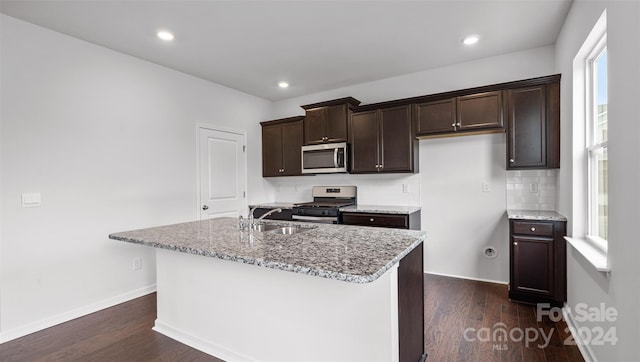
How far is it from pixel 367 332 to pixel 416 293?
0.53 m

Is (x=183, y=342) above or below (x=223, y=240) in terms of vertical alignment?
below

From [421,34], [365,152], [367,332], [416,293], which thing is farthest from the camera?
[365,152]

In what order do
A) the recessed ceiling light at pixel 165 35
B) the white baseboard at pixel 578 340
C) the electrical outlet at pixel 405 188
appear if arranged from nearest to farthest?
1. the white baseboard at pixel 578 340
2. the recessed ceiling light at pixel 165 35
3. the electrical outlet at pixel 405 188

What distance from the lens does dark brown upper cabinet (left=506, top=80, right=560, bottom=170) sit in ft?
9.59

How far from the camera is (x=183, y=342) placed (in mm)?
2316

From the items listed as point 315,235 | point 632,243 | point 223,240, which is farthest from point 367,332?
point 632,243

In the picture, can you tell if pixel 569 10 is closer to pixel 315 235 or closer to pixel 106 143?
pixel 315 235

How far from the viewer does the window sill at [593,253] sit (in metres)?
1.68

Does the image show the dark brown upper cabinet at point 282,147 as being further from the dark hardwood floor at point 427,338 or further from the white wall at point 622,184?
the white wall at point 622,184

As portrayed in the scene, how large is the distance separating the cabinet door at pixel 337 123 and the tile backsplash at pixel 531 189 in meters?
1.99

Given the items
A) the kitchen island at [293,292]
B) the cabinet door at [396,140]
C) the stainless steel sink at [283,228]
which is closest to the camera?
the kitchen island at [293,292]

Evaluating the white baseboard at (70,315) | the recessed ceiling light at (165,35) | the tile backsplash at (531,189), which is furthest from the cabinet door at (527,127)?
the white baseboard at (70,315)

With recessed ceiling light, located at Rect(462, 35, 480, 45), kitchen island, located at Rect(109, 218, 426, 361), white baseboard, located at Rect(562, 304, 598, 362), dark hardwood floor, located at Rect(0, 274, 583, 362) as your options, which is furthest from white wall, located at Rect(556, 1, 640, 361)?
recessed ceiling light, located at Rect(462, 35, 480, 45)

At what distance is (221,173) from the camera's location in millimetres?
4352
